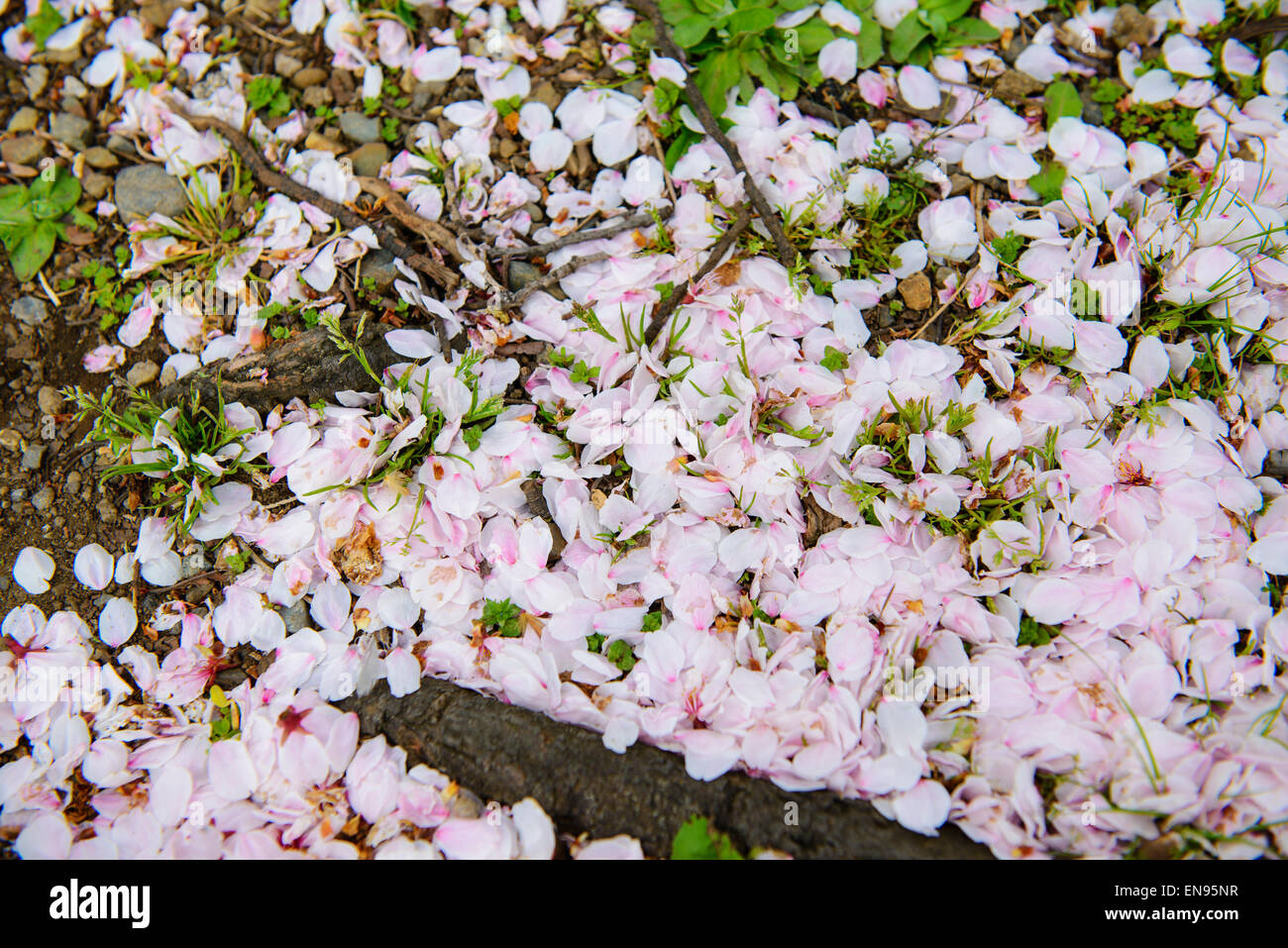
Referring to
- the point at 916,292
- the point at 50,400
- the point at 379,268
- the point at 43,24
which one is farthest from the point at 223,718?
the point at 43,24

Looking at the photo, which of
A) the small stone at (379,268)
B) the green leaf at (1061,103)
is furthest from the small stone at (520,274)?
the green leaf at (1061,103)

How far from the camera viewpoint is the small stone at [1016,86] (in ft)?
7.73

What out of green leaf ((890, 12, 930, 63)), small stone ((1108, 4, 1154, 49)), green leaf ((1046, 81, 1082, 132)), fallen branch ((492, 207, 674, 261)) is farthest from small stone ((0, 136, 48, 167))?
small stone ((1108, 4, 1154, 49))

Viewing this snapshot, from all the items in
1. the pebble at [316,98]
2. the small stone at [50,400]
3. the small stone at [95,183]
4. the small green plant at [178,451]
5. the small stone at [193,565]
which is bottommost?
the small stone at [193,565]

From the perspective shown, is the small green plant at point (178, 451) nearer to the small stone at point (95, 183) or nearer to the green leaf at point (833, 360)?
the small stone at point (95, 183)

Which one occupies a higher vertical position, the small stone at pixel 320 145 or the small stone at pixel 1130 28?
the small stone at pixel 1130 28

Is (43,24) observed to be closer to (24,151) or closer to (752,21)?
(24,151)

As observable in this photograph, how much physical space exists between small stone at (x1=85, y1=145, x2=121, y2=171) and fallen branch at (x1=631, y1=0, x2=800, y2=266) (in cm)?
175

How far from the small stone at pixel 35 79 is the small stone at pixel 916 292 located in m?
2.89

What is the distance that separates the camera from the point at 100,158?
244 centimetres

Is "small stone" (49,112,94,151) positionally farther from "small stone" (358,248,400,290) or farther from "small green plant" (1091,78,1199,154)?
"small green plant" (1091,78,1199,154)

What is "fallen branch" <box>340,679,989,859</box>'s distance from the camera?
5.09 feet
